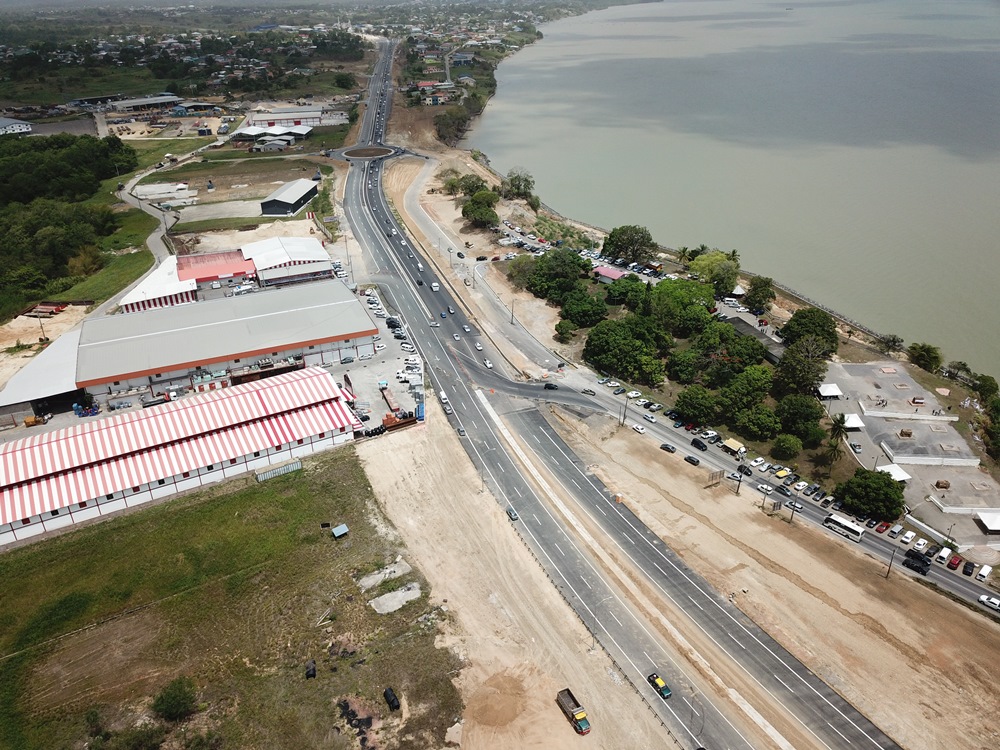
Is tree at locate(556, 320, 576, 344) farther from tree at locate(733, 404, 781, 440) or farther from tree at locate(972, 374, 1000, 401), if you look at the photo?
tree at locate(972, 374, 1000, 401)

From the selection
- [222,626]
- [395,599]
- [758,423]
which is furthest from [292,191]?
[395,599]

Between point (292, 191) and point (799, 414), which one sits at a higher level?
point (799, 414)

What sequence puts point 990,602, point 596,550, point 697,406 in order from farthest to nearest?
point 697,406 → point 596,550 → point 990,602

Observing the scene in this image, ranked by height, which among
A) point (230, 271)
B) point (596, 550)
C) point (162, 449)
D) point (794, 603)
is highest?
point (162, 449)

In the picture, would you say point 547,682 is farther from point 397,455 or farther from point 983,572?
point 983,572

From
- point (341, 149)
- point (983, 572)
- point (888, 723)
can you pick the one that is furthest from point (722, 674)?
point (341, 149)

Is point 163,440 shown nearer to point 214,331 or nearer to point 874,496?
point 214,331

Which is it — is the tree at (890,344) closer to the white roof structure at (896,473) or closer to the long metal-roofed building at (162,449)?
A: the white roof structure at (896,473)

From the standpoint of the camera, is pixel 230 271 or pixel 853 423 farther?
pixel 230 271
